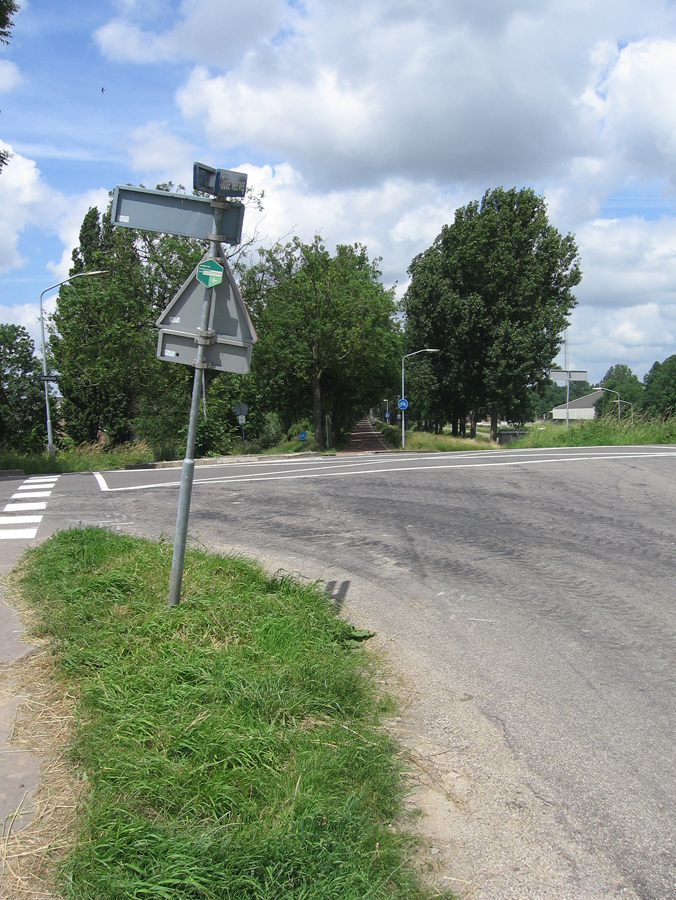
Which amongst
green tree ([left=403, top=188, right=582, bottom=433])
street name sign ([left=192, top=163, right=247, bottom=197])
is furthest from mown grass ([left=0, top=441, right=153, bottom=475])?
green tree ([left=403, top=188, right=582, bottom=433])

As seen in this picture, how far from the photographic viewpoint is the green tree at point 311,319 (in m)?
40.2

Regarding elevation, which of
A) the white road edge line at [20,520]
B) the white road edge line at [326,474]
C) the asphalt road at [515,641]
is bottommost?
the asphalt road at [515,641]

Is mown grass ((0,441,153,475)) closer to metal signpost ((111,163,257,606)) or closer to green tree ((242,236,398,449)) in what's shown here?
green tree ((242,236,398,449))

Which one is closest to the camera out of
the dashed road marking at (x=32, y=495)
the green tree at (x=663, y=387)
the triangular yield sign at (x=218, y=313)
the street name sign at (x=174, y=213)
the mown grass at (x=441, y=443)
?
the street name sign at (x=174, y=213)

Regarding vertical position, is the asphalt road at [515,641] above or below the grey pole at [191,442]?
below

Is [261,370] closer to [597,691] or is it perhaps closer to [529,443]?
[529,443]

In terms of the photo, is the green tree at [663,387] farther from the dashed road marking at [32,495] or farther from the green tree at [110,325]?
the dashed road marking at [32,495]

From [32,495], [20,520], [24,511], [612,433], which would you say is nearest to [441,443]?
[612,433]

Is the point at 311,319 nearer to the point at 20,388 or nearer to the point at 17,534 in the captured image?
the point at 20,388

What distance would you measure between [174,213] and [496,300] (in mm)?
46935

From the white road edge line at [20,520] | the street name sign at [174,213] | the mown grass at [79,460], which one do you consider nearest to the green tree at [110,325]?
the mown grass at [79,460]

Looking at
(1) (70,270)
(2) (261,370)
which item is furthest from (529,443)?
(1) (70,270)

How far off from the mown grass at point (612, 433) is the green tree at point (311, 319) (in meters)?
13.3

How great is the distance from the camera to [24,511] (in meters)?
10.9
